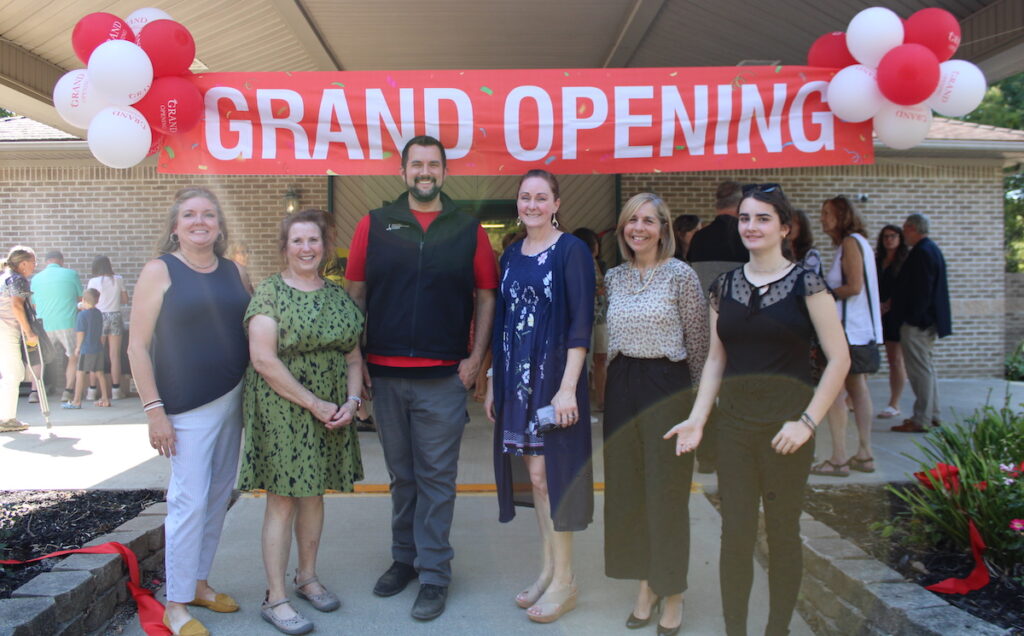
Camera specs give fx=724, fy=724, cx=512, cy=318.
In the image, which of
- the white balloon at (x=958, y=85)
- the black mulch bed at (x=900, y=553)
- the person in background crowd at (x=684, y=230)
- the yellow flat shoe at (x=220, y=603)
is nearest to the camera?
the black mulch bed at (x=900, y=553)

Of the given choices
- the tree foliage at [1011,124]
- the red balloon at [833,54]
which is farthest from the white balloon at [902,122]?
the tree foliage at [1011,124]

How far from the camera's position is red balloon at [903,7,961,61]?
12.5 feet

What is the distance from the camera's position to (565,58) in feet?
24.1

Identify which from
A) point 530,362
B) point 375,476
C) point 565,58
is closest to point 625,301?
point 530,362

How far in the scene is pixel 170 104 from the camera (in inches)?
147

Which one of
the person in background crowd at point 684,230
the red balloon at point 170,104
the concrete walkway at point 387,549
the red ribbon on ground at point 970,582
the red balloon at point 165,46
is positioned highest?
the red balloon at point 165,46

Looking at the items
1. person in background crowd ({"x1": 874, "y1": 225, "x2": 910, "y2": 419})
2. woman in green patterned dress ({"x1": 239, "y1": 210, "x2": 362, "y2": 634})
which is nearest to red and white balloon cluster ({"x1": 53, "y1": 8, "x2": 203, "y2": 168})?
woman in green patterned dress ({"x1": 239, "y1": 210, "x2": 362, "y2": 634})

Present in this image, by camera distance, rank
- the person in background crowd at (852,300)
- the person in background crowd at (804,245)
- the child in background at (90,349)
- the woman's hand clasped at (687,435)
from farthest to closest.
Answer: the child in background at (90,349), the person in background crowd at (852,300), the person in background crowd at (804,245), the woman's hand clasped at (687,435)

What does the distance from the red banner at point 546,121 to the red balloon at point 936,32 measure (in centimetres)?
44

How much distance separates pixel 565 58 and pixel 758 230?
508 centimetres

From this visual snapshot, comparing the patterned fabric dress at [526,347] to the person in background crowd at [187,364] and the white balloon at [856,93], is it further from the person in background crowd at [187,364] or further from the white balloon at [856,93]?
the white balloon at [856,93]

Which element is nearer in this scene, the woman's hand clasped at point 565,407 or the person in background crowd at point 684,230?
the woman's hand clasped at point 565,407

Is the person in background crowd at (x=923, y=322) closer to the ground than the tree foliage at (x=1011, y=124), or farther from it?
closer to the ground

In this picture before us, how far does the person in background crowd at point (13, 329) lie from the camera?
6.91m
